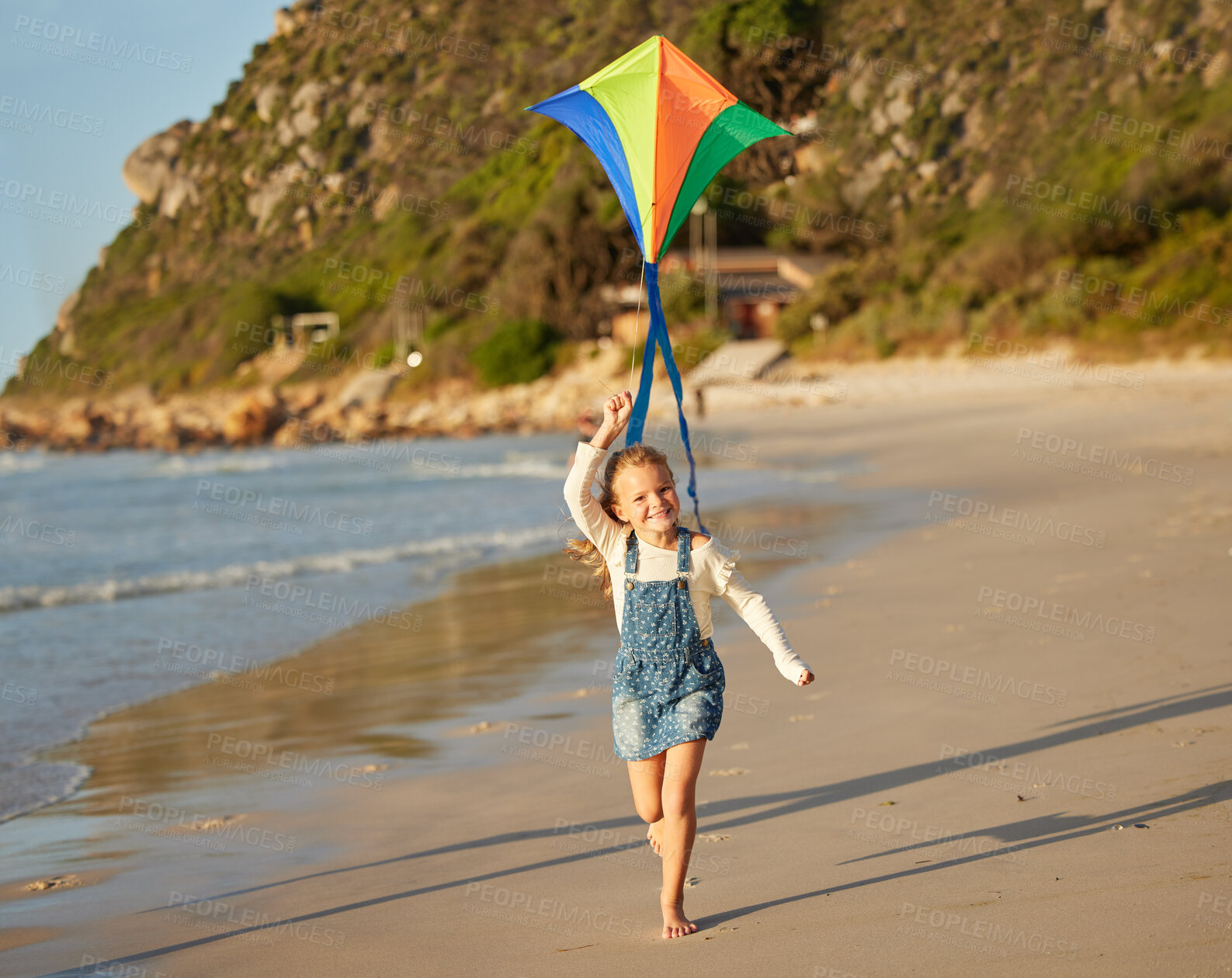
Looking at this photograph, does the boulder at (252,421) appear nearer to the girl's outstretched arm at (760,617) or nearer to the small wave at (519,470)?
the small wave at (519,470)

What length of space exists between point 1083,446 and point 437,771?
13.9 metres

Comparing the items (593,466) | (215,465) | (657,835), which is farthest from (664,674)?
(215,465)

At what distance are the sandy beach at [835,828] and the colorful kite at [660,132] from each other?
1.29 m

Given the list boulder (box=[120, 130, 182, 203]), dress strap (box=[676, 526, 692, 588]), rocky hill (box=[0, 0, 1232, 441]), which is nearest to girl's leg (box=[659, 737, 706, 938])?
dress strap (box=[676, 526, 692, 588])

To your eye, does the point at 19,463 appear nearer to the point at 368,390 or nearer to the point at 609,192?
the point at 368,390

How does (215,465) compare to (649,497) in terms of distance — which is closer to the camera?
(649,497)

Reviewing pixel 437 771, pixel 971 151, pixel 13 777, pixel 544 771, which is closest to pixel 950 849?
pixel 544 771

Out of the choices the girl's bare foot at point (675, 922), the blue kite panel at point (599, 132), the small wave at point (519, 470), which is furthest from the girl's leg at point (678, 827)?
the small wave at point (519, 470)

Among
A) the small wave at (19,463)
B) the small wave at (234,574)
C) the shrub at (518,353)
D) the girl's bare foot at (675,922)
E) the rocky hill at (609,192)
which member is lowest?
the small wave at (234,574)

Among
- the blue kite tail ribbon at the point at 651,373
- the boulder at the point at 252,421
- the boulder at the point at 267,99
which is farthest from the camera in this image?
the boulder at the point at 252,421

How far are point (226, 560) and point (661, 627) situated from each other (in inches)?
487

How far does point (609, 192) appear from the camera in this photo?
57438 millimetres

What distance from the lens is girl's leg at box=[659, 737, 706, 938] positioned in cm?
331

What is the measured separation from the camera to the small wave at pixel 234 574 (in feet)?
40.9
